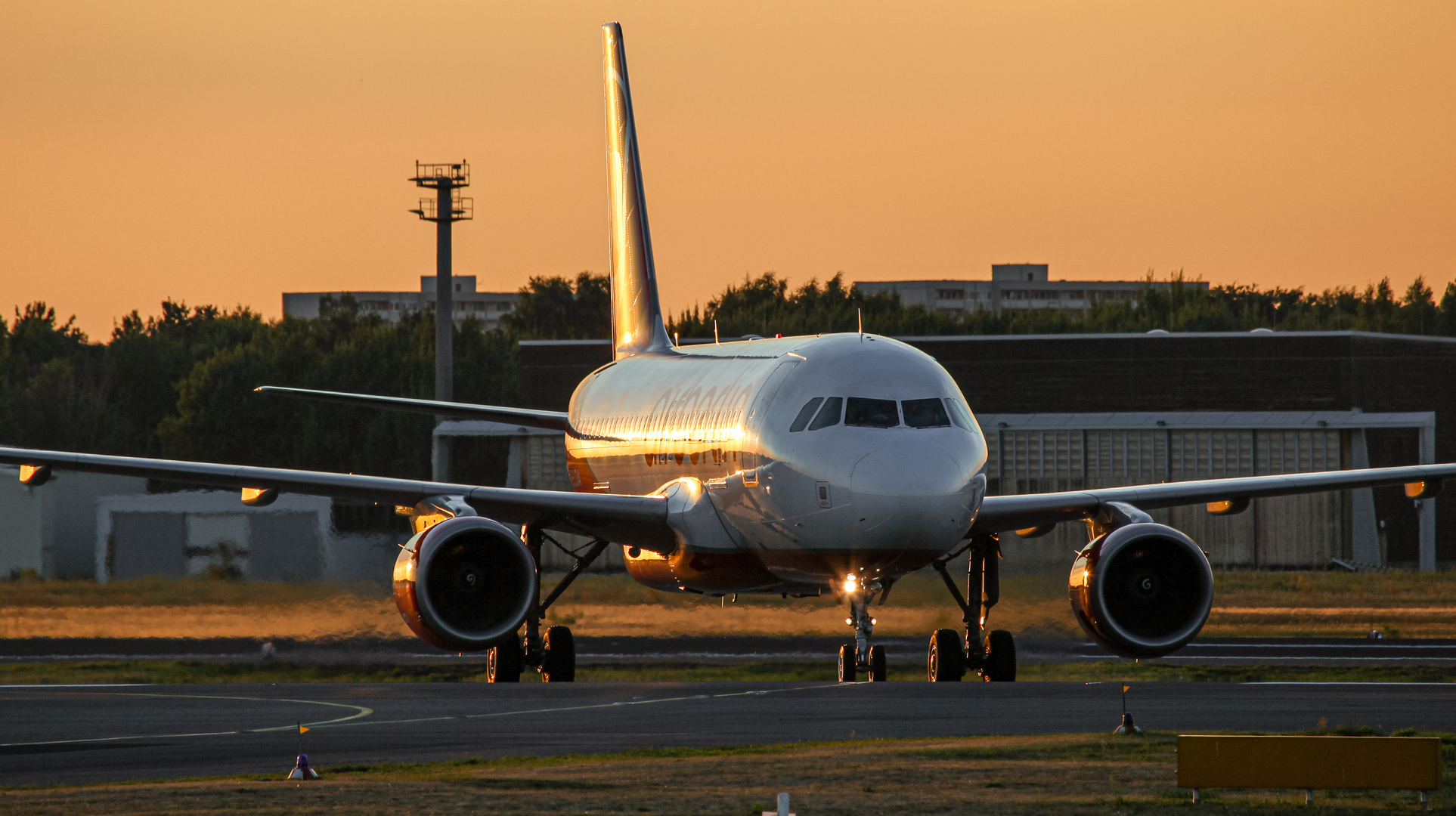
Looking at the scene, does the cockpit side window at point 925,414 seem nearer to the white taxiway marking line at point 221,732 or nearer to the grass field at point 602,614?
the white taxiway marking line at point 221,732

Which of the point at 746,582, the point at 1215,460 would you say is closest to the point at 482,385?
the point at 1215,460

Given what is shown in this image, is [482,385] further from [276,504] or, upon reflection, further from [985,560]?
[985,560]

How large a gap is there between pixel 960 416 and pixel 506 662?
837 cm

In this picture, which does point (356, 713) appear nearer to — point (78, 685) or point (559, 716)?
point (559, 716)

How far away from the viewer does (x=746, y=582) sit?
1136 inches

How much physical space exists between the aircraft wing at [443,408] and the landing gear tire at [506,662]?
16.5 feet

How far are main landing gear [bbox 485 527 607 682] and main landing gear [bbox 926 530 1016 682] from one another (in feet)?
17.3

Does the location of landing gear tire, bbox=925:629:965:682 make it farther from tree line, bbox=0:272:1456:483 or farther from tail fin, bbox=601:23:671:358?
tree line, bbox=0:272:1456:483

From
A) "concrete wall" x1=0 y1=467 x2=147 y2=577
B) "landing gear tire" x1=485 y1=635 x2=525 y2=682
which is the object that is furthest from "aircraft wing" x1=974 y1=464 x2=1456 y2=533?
"concrete wall" x1=0 y1=467 x2=147 y2=577

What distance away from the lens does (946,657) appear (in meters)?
29.2

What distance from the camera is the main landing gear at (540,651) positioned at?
29.6m

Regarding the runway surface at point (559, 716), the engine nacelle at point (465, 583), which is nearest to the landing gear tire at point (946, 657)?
the runway surface at point (559, 716)

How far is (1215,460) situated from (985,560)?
138ft

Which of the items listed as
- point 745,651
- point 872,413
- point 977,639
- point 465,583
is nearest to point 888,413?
point 872,413
